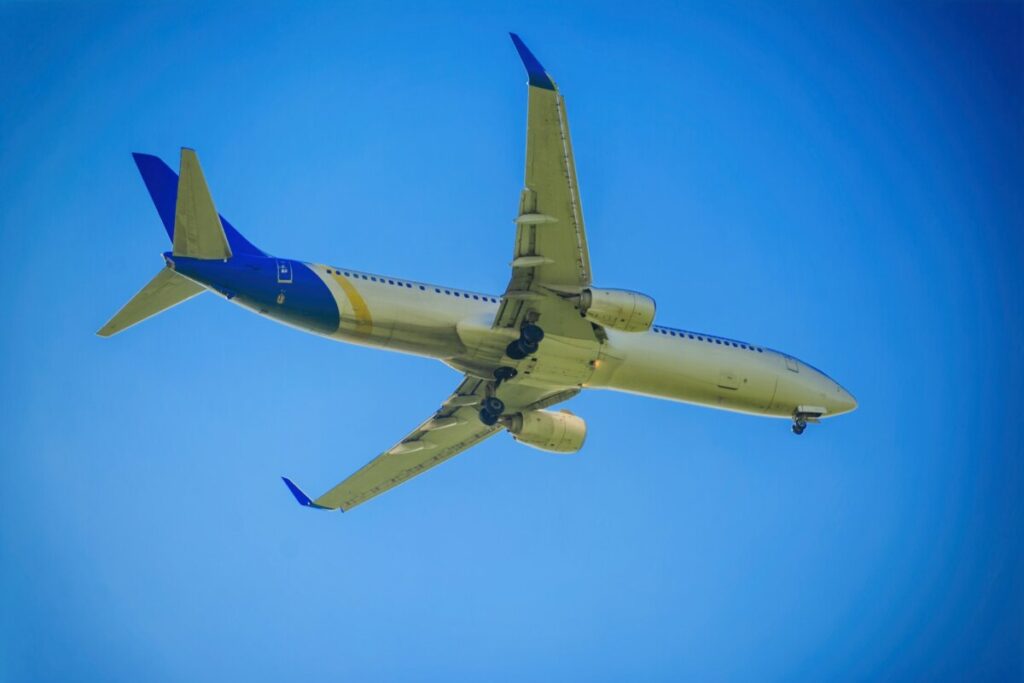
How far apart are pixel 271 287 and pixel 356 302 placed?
235 cm

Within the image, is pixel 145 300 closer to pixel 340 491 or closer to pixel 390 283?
pixel 390 283

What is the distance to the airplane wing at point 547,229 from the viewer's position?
29000 millimetres

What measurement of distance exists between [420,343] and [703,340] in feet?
30.8

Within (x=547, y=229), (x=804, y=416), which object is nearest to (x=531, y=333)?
(x=547, y=229)

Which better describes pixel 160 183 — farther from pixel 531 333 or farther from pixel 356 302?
pixel 531 333

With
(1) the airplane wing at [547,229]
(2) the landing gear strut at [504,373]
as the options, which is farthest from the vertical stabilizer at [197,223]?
(2) the landing gear strut at [504,373]

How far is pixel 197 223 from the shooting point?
30578 millimetres

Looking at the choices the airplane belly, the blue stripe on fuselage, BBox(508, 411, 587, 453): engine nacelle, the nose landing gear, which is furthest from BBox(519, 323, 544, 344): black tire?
the nose landing gear

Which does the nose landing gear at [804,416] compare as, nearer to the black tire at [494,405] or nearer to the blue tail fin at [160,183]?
the black tire at [494,405]

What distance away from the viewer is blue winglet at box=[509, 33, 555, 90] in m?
28.3

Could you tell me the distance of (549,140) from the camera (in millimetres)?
29359

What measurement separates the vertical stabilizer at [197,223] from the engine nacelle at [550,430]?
11771 millimetres

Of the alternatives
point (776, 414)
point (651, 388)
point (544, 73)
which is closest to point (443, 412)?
point (651, 388)

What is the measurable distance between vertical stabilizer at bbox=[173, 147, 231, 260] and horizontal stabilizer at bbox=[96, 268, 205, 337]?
1459 millimetres
